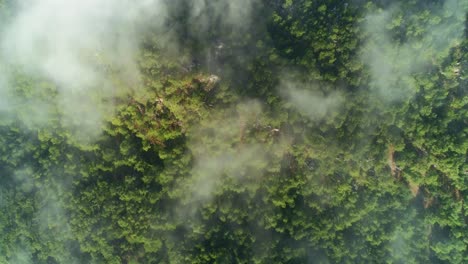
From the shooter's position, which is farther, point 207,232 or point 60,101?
point 60,101

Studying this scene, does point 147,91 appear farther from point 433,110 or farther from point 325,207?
point 433,110

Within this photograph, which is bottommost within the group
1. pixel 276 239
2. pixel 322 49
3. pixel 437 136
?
pixel 276 239

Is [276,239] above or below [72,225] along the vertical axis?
below

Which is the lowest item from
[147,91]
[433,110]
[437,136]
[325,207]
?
[325,207]

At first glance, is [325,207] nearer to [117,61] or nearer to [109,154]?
[109,154]

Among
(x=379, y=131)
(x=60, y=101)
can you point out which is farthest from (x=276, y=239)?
(x=60, y=101)

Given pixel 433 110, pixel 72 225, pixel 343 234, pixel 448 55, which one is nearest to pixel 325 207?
pixel 343 234
